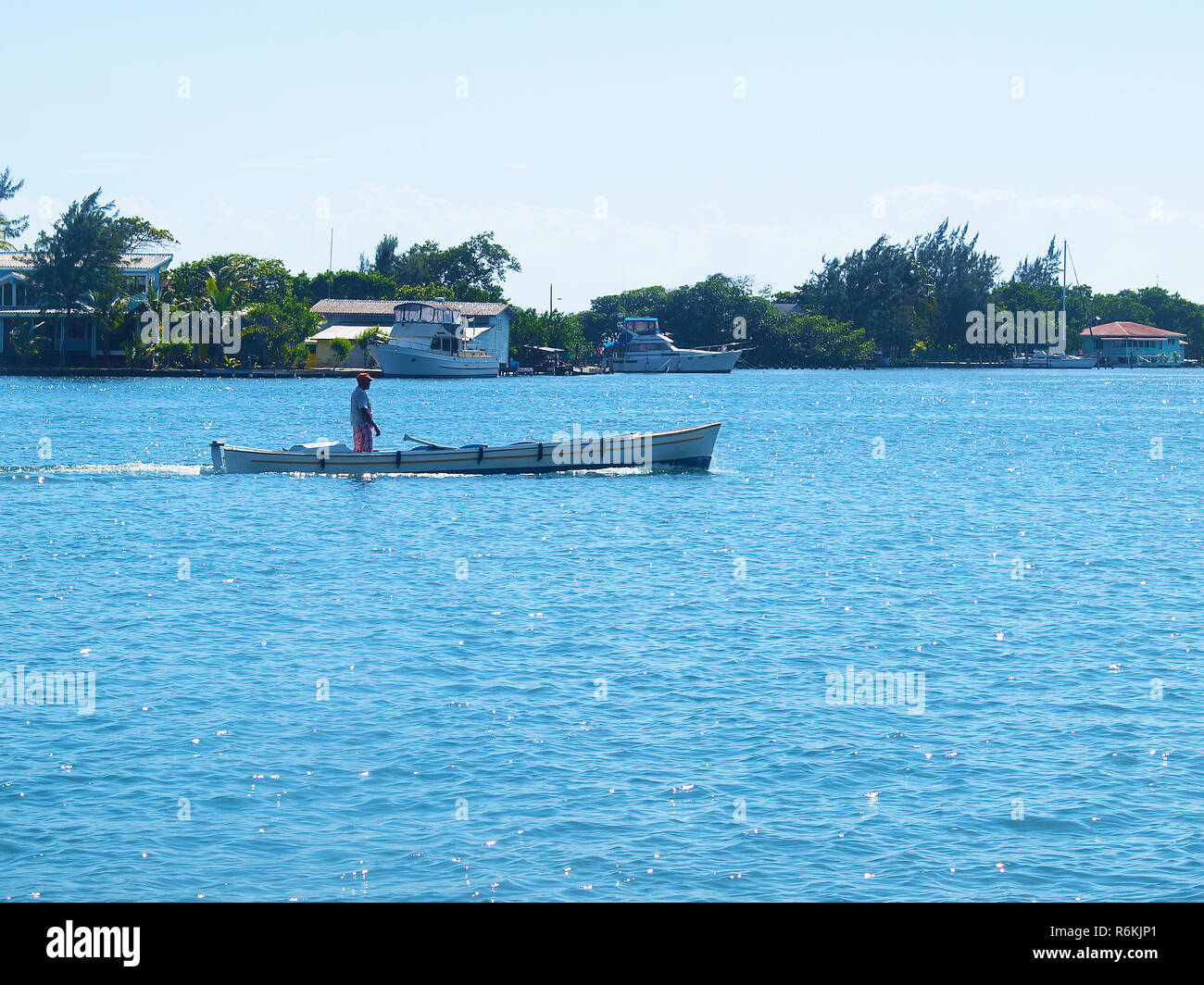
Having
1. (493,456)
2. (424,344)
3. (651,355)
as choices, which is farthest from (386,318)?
(493,456)

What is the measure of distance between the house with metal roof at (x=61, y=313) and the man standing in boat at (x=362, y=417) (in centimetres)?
8151

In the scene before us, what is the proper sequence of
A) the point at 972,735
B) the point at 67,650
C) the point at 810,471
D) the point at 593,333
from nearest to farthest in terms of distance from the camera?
the point at 972,735, the point at 67,650, the point at 810,471, the point at 593,333

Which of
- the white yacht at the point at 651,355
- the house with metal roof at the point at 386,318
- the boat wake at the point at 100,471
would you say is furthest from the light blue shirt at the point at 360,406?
the white yacht at the point at 651,355

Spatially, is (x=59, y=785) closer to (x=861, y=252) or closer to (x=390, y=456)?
(x=390, y=456)

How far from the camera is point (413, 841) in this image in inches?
468

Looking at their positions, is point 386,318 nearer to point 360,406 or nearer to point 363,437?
point 363,437

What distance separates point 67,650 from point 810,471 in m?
35.5

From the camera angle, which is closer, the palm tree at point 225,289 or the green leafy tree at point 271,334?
the palm tree at point 225,289

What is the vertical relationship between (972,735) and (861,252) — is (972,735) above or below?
below

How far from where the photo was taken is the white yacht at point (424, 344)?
123750 mm

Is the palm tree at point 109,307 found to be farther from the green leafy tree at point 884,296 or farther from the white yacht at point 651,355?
the green leafy tree at point 884,296
